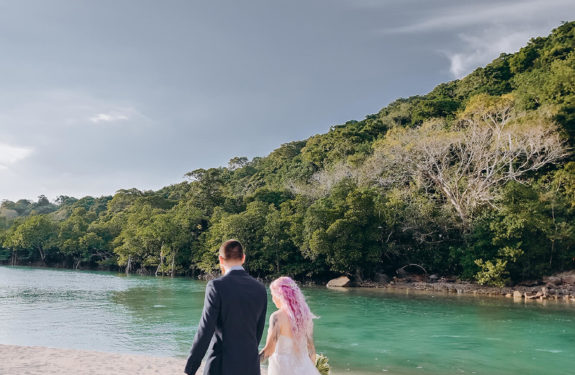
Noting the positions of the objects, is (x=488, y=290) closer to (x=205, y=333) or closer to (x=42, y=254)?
(x=205, y=333)

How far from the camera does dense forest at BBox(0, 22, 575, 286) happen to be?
28625 mm

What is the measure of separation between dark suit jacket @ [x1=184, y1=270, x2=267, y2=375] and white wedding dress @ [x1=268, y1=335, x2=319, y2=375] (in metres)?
0.60

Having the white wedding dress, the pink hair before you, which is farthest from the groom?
the white wedding dress

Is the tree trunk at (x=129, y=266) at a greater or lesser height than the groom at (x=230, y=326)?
lesser

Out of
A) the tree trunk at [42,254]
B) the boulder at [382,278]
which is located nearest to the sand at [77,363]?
the boulder at [382,278]

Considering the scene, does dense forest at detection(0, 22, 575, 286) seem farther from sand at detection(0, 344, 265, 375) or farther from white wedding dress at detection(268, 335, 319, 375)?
white wedding dress at detection(268, 335, 319, 375)

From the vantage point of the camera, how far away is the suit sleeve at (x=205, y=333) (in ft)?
9.25

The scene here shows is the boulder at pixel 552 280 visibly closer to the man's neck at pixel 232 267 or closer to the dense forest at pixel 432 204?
the dense forest at pixel 432 204

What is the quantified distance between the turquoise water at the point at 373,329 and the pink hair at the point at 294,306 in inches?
278

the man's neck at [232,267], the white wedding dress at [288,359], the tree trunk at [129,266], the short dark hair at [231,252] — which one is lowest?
the tree trunk at [129,266]

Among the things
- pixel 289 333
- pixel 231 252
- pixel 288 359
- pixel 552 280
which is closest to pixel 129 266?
pixel 552 280

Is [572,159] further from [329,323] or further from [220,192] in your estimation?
[220,192]

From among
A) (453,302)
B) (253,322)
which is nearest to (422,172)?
(453,302)

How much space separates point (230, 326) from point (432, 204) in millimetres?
31647
